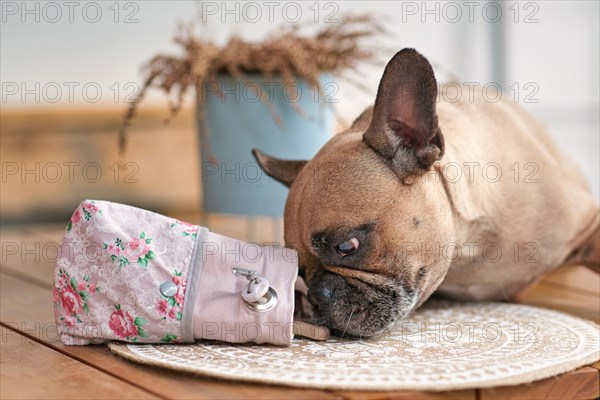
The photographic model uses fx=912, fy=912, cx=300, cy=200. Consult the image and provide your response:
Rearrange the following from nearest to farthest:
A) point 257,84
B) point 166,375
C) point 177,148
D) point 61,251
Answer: point 166,375, point 61,251, point 257,84, point 177,148

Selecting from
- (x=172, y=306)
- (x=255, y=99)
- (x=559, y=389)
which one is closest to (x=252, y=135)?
(x=255, y=99)

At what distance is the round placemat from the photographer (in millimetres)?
1241

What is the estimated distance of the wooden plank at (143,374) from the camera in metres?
1.22

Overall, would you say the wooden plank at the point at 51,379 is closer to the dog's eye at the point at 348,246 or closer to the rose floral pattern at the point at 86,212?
the rose floral pattern at the point at 86,212

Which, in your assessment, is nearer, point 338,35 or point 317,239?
point 317,239

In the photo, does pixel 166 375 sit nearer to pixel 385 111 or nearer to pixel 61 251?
pixel 61 251

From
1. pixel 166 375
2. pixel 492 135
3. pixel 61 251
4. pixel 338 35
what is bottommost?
pixel 166 375

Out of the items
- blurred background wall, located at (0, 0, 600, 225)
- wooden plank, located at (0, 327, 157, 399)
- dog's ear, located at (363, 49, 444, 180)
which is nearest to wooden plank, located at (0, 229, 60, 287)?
blurred background wall, located at (0, 0, 600, 225)

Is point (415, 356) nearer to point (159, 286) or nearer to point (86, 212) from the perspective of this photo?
point (159, 286)

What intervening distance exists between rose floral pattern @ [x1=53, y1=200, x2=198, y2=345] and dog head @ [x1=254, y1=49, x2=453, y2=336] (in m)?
0.21

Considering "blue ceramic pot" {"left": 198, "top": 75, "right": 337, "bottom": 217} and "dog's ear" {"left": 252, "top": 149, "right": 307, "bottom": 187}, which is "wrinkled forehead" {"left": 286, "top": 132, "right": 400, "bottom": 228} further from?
"blue ceramic pot" {"left": 198, "top": 75, "right": 337, "bottom": 217}

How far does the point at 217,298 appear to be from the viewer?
1403 mm

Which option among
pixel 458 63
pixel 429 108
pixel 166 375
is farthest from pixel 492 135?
pixel 458 63

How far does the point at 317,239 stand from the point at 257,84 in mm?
924
